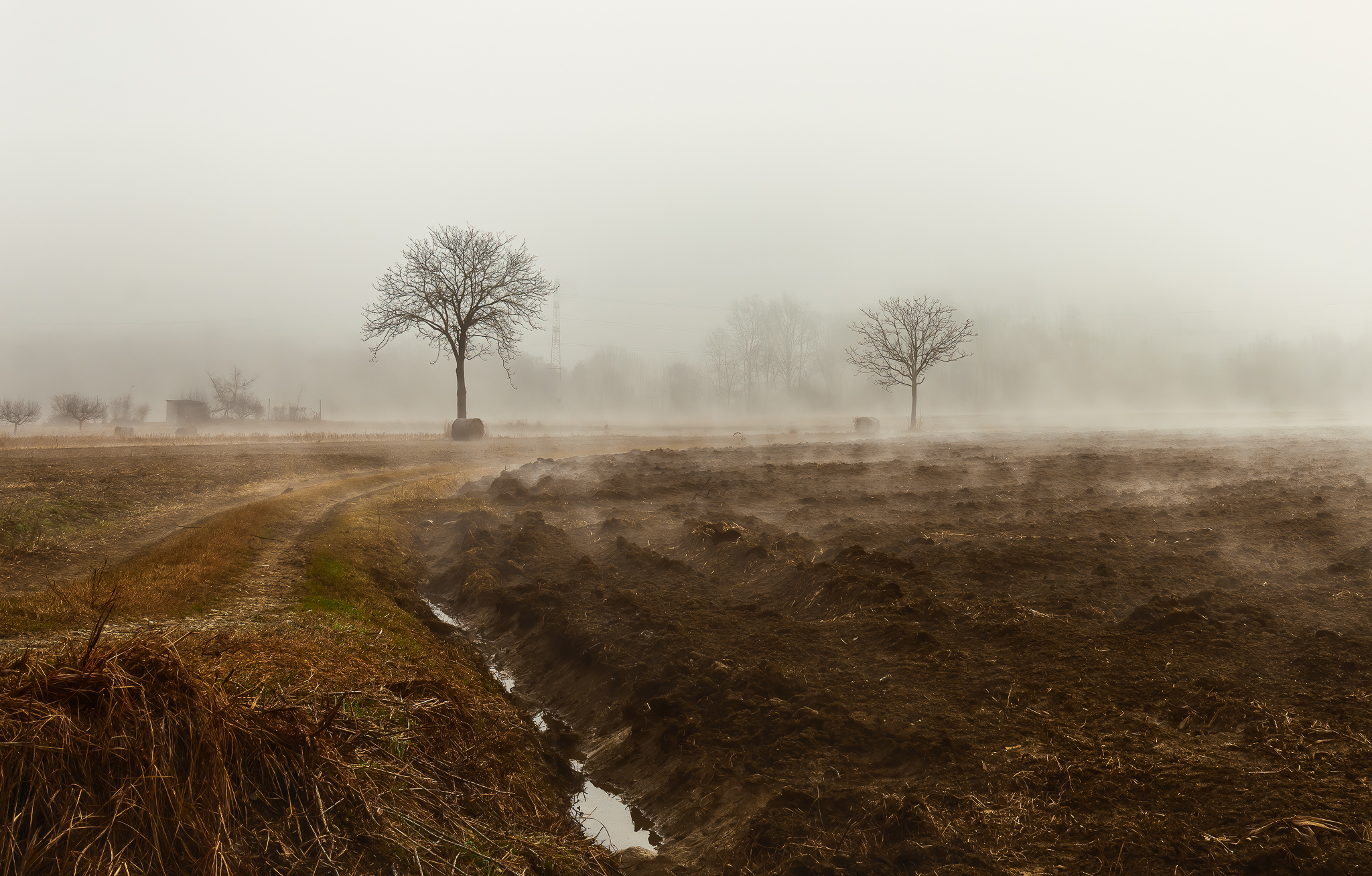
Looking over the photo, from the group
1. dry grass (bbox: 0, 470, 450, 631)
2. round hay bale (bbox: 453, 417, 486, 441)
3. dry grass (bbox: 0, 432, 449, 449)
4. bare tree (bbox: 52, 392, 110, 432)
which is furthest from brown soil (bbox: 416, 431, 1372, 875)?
bare tree (bbox: 52, 392, 110, 432)

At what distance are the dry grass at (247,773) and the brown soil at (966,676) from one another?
5.56ft

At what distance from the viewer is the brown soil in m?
4.77

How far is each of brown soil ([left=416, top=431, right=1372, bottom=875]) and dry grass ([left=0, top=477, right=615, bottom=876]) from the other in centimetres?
169

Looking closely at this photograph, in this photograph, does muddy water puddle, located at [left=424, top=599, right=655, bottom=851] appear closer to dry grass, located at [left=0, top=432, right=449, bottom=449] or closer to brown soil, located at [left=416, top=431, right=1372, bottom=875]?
brown soil, located at [left=416, top=431, right=1372, bottom=875]

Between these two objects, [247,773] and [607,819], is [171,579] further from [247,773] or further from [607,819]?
[247,773]

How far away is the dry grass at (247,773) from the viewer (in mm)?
3609

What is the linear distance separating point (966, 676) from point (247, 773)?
593 centimetres

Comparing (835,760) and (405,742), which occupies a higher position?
(405,742)

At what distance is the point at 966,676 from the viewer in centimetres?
718

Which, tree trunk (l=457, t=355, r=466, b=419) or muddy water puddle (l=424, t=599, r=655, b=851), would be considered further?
tree trunk (l=457, t=355, r=466, b=419)

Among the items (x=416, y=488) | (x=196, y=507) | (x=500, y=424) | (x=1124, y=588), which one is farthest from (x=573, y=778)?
(x=500, y=424)

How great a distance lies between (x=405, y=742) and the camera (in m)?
5.38

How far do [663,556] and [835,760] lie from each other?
7.65 m

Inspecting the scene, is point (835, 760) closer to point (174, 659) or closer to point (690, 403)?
point (174, 659)
